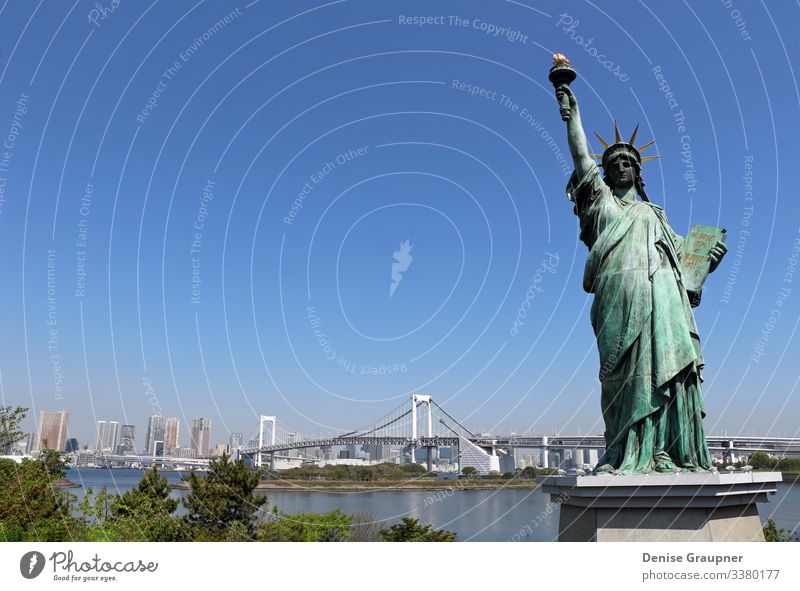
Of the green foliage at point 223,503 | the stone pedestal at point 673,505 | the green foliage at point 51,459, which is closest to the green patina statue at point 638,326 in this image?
the stone pedestal at point 673,505

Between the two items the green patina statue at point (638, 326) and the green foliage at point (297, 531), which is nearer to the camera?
the green patina statue at point (638, 326)

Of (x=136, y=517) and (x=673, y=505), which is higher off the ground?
(x=673, y=505)

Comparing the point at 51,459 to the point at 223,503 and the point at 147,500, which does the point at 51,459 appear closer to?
the point at 147,500

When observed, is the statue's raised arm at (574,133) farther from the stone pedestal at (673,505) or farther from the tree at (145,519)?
the tree at (145,519)

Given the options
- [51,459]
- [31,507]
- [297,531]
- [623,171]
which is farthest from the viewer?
[51,459]

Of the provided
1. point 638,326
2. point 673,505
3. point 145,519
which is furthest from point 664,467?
point 145,519

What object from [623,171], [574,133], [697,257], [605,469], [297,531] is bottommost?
[297,531]
